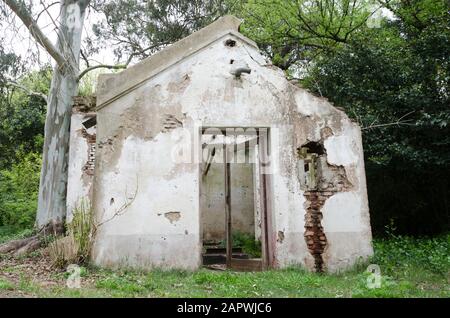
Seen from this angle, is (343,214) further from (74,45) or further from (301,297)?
(74,45)

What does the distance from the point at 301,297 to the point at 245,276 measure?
1549mm

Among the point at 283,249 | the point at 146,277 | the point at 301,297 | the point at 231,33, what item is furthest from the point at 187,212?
the point at 231,33

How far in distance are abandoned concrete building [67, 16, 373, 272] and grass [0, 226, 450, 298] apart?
451mm

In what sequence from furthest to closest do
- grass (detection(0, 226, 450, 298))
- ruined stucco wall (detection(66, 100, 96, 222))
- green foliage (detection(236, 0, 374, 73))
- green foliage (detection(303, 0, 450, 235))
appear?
green foliage (detection(236, 0, 374, 73)) < ruined stucco wall (detection(66, 100, 96, 222)) < green foliage (detection(303, 0, 450, 235)) < grass (detection(0, 226, 450, 298))

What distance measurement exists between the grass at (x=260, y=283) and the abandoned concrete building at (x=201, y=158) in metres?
0.45

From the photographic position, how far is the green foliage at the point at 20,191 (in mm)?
15414

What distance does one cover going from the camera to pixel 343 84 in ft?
40.3

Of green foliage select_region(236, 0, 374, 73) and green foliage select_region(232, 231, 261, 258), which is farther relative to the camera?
green foliage select_region(236, 0, 374, 73)

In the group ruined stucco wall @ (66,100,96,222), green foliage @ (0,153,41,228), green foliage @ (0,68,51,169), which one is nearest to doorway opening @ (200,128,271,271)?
ruined stucco wall @ (66,100,96,222)

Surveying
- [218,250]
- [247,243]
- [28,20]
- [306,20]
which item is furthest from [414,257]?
[28,20]

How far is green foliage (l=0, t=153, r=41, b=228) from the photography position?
1541 centimetres

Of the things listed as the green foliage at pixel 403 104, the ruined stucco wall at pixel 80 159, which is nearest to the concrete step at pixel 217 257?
the ruined stucco wall at pixel 80 159

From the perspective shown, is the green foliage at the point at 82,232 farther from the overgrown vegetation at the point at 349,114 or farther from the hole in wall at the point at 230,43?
the hole in wall at the point at 230,43

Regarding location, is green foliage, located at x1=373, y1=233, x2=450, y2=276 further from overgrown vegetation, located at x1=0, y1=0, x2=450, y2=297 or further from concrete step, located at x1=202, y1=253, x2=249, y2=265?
concrete step, located at x1=202, y1=253, x2=249, y2=265
